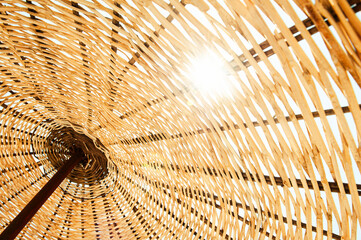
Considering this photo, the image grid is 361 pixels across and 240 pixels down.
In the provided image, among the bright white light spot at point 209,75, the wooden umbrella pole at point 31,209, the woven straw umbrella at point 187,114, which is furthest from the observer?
the wooden umbrella pole at point 31,209

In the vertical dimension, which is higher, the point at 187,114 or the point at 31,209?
the point at 187,114

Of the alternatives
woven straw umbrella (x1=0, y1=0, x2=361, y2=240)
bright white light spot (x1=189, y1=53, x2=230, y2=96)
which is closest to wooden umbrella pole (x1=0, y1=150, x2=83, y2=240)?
woven straw umbrella (x1=0, y1=0, x2=361, y2=240)

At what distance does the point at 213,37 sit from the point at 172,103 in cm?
34

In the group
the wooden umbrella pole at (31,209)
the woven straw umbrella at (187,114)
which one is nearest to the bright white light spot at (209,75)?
the woven straw umbrella at (187,114)

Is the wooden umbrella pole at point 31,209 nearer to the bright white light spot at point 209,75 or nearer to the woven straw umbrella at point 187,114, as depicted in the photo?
the woven straw umbrella at point 187,114

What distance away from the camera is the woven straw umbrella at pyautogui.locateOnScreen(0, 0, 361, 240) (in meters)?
0.43

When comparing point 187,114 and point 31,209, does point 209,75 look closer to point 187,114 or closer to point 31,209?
point 187,114

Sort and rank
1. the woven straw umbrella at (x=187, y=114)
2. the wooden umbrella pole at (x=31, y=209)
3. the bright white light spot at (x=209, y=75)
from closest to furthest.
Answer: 1. the woven straw umbrella at (x=187, y=114)
2. the bright white light spot at (x=209, y=75)
3. the wooden umbrella pole at (x=31, y=209)

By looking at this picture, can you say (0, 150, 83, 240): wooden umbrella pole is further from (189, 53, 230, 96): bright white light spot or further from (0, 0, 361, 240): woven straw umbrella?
(189, 53, 230, 96): bright white light spot

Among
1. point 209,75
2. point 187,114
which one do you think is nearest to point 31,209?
point 187,114

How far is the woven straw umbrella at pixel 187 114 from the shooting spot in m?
0.43

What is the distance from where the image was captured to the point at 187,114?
764 mm

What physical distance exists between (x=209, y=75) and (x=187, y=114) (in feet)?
0.71

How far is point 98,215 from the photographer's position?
1.76 m
